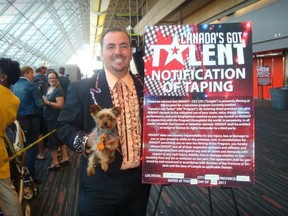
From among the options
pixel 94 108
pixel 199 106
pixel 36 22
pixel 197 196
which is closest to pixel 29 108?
pixel 197 196

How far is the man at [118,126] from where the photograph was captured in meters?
1.80

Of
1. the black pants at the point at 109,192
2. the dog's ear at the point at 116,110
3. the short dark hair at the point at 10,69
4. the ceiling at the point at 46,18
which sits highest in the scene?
the ceiling at the point at 46,18

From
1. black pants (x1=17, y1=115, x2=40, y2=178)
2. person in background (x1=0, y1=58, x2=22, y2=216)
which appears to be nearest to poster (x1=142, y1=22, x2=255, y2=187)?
person in background (x1=0, y1=58, x2=22, y2=216)

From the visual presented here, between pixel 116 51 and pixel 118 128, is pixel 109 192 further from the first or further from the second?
pixel 116 51

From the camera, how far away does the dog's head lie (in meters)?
1.65

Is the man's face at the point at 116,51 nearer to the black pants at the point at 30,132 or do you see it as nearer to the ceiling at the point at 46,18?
the black pants at the point at 30,132

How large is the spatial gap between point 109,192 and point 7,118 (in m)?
1.17

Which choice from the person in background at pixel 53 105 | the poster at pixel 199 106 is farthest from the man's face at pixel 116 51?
the person in background at pixel 53 105

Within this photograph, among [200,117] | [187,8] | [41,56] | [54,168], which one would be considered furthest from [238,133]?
[41,56]

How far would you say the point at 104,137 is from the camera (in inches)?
65.1

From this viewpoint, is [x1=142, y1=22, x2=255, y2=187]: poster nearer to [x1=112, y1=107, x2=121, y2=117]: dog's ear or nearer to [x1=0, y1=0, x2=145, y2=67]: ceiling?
[x1=112, y1=107, x2=121, y2=117]: dog's ear

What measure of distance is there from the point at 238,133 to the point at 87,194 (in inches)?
36.8

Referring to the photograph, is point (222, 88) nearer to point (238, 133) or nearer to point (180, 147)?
point (238, 133)

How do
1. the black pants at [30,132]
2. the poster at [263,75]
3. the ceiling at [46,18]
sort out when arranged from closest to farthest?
1. the black pants at [30,132]
2. the ceiling at [46,18]
3. the poster at [263,75]
